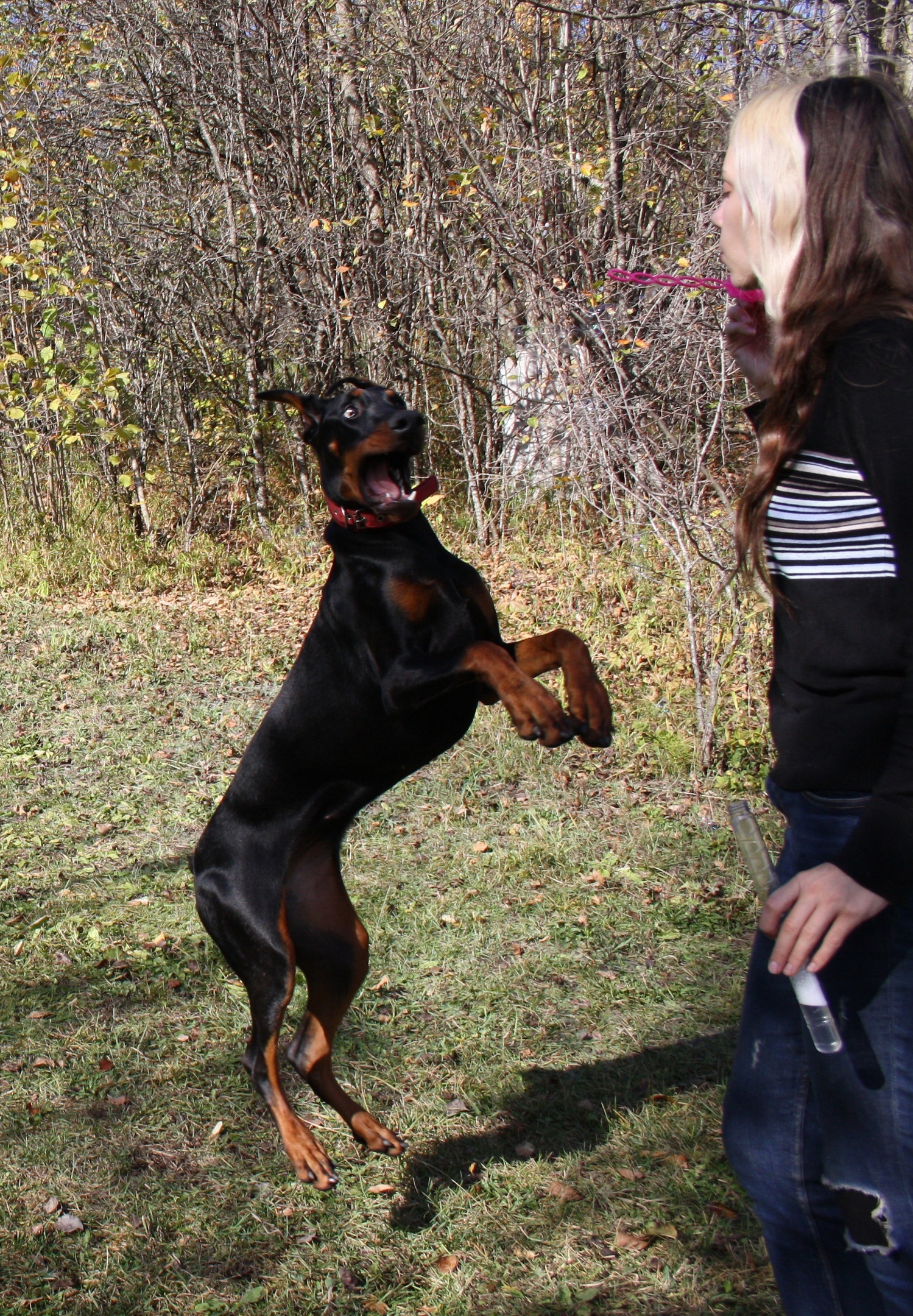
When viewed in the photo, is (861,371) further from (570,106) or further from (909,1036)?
(570,106)

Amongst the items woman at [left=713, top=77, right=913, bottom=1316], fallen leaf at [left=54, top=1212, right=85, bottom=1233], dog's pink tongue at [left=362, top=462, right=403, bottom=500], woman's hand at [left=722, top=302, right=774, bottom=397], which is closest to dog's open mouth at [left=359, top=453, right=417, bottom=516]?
dog's pink tongue at [left=362, top=462, right=403, bottom=500]

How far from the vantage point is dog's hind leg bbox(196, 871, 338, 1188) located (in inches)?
107

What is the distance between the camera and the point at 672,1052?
137 inches

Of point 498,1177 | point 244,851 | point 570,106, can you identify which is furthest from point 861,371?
point 570,106

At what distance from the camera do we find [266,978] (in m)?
2.75

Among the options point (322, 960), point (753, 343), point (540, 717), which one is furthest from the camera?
point (322, 960)

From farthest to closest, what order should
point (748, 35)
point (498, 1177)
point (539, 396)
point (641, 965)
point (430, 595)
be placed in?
point (539, 396)
point (748, 35)
point (641, 965)
point (498, 1177)
point (430, 595)

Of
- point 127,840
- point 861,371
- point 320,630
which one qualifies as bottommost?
point 127,840

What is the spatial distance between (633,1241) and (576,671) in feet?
4.75

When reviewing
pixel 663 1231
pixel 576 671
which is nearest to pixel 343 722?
pixel 576 671

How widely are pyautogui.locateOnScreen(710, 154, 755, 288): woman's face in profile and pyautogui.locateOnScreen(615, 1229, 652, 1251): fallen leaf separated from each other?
2.21 m

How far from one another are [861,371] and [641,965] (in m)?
2.97

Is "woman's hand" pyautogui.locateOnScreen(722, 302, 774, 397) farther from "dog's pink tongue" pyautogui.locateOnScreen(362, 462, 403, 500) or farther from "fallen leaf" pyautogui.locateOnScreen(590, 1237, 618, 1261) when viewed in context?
"fallen leaf" pyautogui.locateOnScreen(590, 1237, 618, 1261)

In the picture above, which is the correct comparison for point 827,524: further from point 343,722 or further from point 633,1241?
point 633,1241
